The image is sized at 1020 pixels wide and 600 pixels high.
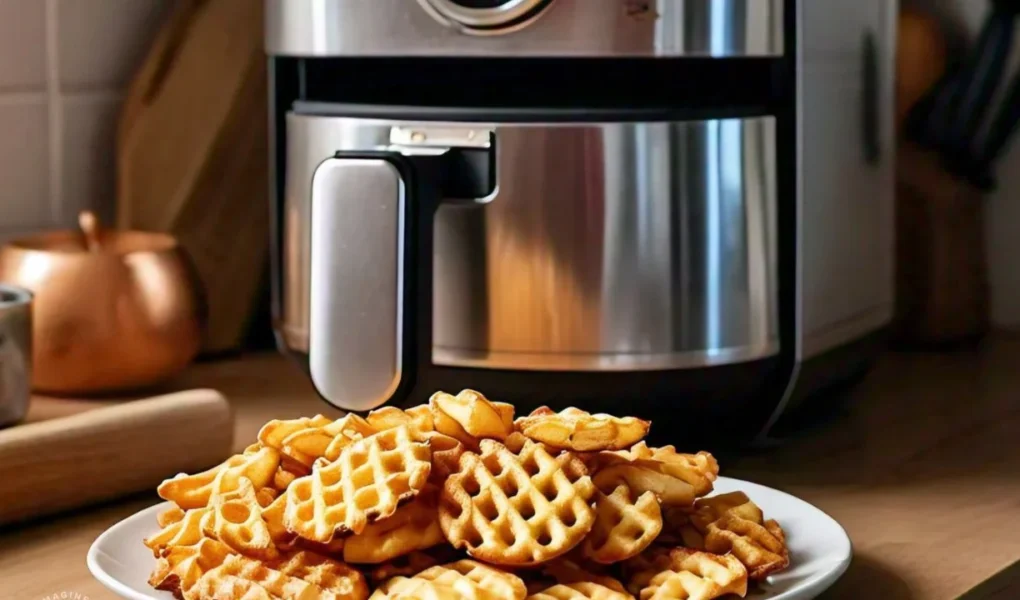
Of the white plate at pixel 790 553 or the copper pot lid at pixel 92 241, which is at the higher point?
the copper pot lid at pixel 92 241

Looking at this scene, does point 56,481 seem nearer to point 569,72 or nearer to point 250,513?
point 250,513

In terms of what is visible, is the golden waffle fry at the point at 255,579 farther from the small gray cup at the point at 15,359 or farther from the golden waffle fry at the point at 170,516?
the small gray cup at the point at 15,359

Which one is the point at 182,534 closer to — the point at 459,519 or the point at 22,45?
the point at 459,519

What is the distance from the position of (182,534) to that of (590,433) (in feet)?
0.51

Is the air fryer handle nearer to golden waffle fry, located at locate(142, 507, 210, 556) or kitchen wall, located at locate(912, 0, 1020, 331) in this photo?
golden waffle fry, located at locate(142, 507, 210, 556)

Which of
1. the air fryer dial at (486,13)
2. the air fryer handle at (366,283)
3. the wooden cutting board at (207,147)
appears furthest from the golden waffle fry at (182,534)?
the wooden cutting board at (207,147)

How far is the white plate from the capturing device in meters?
0.50

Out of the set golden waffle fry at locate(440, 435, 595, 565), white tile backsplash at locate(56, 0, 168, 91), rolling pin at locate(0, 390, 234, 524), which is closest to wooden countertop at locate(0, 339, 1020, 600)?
rolling pin at locate(0, 390, 234, 524)

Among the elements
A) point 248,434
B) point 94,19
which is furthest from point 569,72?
point 94,19

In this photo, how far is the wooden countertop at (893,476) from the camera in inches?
22.7

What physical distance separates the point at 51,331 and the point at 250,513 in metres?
0.36

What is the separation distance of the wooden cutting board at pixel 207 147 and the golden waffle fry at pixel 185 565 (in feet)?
1.56

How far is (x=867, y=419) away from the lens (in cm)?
84

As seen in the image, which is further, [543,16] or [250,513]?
[543,16]
